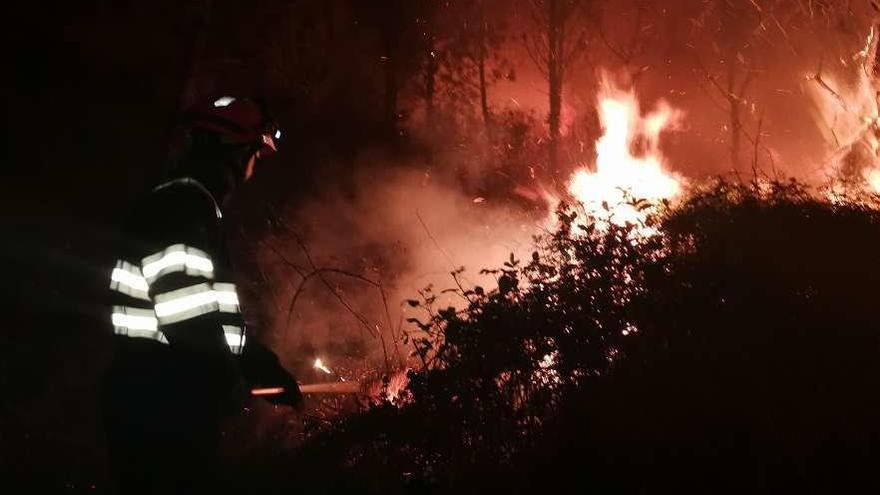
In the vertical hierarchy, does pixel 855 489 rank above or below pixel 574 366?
below

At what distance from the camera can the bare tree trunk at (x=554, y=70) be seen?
19719 millimetres

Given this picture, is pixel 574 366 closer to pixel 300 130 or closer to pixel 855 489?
pixel 855 489

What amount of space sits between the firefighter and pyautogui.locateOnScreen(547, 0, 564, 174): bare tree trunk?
57.7ft

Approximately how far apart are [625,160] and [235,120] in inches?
533

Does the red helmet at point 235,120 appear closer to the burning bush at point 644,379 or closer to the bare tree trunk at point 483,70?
the burning bush at point 644,379

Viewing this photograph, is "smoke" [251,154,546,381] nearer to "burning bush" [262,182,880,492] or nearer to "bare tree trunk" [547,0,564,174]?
"burning bush" [262,182,880,492]

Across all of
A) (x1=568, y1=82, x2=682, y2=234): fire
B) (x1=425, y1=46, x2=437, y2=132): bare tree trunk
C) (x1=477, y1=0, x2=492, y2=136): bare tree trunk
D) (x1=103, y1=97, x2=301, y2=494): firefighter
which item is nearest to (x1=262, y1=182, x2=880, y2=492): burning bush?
(x1=103, y1=97, x2=301, y2=494): firefighter

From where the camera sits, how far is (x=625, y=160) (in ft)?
50.4

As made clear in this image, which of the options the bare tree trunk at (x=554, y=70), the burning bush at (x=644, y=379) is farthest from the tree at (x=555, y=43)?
the burning bush at (x=644, y=379)

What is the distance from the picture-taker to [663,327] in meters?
4.43

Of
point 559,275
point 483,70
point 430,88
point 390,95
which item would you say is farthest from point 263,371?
point 483,70

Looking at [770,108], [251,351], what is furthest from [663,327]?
[770,108]

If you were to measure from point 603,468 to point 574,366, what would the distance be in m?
1.02

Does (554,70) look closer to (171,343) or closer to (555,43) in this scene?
(555,43)
